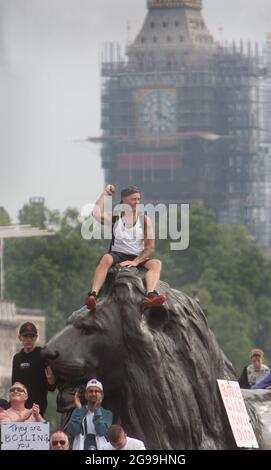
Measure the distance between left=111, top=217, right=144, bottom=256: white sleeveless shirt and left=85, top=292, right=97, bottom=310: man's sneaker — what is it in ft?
2.94

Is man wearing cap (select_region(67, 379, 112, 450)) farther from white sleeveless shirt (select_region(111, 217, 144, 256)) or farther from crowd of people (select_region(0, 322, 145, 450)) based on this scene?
white sleeveless shirt (select_region(111, 217, 144, 256))

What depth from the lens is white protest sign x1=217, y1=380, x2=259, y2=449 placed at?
83.5 feet

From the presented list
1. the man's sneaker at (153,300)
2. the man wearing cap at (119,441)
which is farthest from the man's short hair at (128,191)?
the man wearing cap at (119,441)

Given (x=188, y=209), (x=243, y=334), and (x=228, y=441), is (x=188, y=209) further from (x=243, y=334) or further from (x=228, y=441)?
(x=228, y=441)

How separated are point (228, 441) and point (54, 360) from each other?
5.84 ft

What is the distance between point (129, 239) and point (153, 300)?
110cm

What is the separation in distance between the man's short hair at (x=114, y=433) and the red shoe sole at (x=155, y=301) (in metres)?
1.25

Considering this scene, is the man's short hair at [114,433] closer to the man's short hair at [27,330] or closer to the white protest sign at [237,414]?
the white protest sign at [237,414]

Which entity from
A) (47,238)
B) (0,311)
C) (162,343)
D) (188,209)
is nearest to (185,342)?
(162,343)

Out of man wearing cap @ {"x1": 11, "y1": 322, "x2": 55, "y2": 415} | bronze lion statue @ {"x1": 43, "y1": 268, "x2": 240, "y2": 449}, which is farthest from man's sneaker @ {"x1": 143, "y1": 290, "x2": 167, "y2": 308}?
man wearing cap @ {"x1": 11, "y1": 322, "x2": 55, "y2": 415}

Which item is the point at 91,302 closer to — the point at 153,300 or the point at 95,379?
the point at 153,300

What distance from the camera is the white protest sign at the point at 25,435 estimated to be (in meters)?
24.4

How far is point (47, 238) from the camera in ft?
554

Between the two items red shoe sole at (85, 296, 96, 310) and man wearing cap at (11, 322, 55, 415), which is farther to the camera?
man wearing cap at (11, 322, 55, 415)
